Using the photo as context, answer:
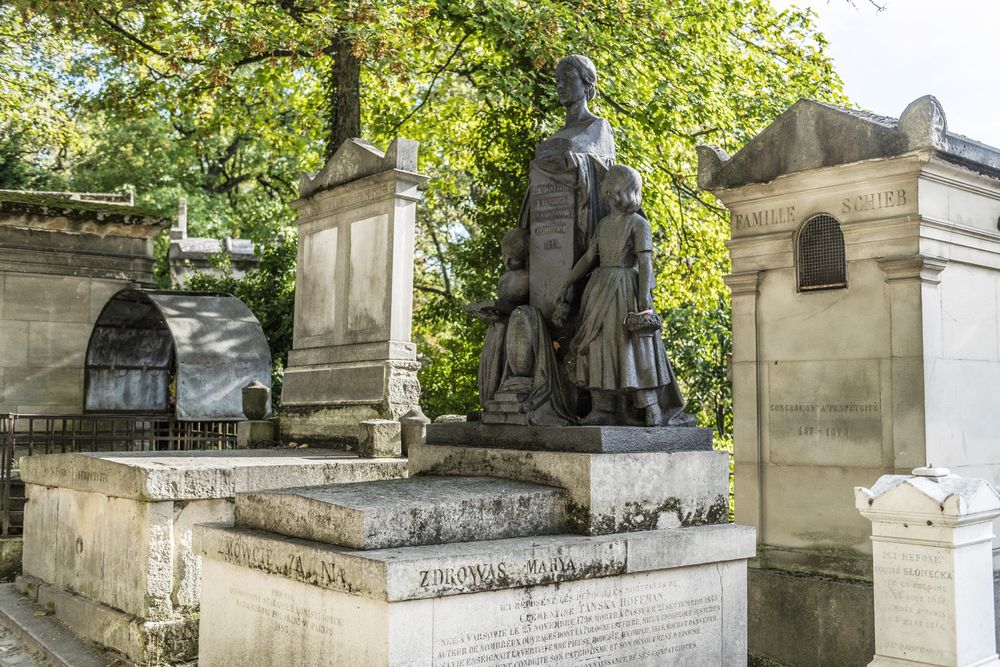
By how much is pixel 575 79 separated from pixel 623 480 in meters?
2.80

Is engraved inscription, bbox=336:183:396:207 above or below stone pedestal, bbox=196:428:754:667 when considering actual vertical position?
above

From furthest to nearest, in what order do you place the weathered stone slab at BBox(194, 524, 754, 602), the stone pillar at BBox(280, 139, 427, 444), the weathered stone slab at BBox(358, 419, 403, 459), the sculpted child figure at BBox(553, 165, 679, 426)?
the stone pillar at BBox(280, 139, 427, 444)
the weathered stone slab at BBox(358, 419, 403, 459)
the sculpted child figure at BBox(553, 165, 679, 426)
the weathered stone slab at BBox(194, 524, 754, 602)

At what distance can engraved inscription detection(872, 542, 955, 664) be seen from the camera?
6.00 metres

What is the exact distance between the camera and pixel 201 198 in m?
28.7

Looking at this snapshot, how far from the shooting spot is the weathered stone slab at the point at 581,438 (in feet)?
17.7

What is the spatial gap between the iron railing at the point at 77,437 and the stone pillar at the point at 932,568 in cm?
778

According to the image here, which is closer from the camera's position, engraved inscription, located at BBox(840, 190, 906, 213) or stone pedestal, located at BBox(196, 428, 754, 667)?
stone pedestal, located at BBox(196, 428, 754, 667)

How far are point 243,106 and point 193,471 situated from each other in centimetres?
955

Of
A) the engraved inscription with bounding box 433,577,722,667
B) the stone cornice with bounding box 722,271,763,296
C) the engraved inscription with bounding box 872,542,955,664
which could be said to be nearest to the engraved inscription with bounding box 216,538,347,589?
the engraved inscription with bounding box 433,577,722,667

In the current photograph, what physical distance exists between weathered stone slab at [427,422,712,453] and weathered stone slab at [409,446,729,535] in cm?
9

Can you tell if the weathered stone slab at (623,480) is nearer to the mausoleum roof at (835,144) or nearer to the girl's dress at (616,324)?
the girl's dress at (616,324)

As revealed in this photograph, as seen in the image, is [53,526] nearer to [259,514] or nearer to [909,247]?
[259,514]

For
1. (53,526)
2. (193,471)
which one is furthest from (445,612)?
(53,526)

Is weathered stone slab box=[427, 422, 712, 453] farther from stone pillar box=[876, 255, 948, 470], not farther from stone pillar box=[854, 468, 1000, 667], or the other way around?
stone pillar box=[876, 255, 948, 470]
